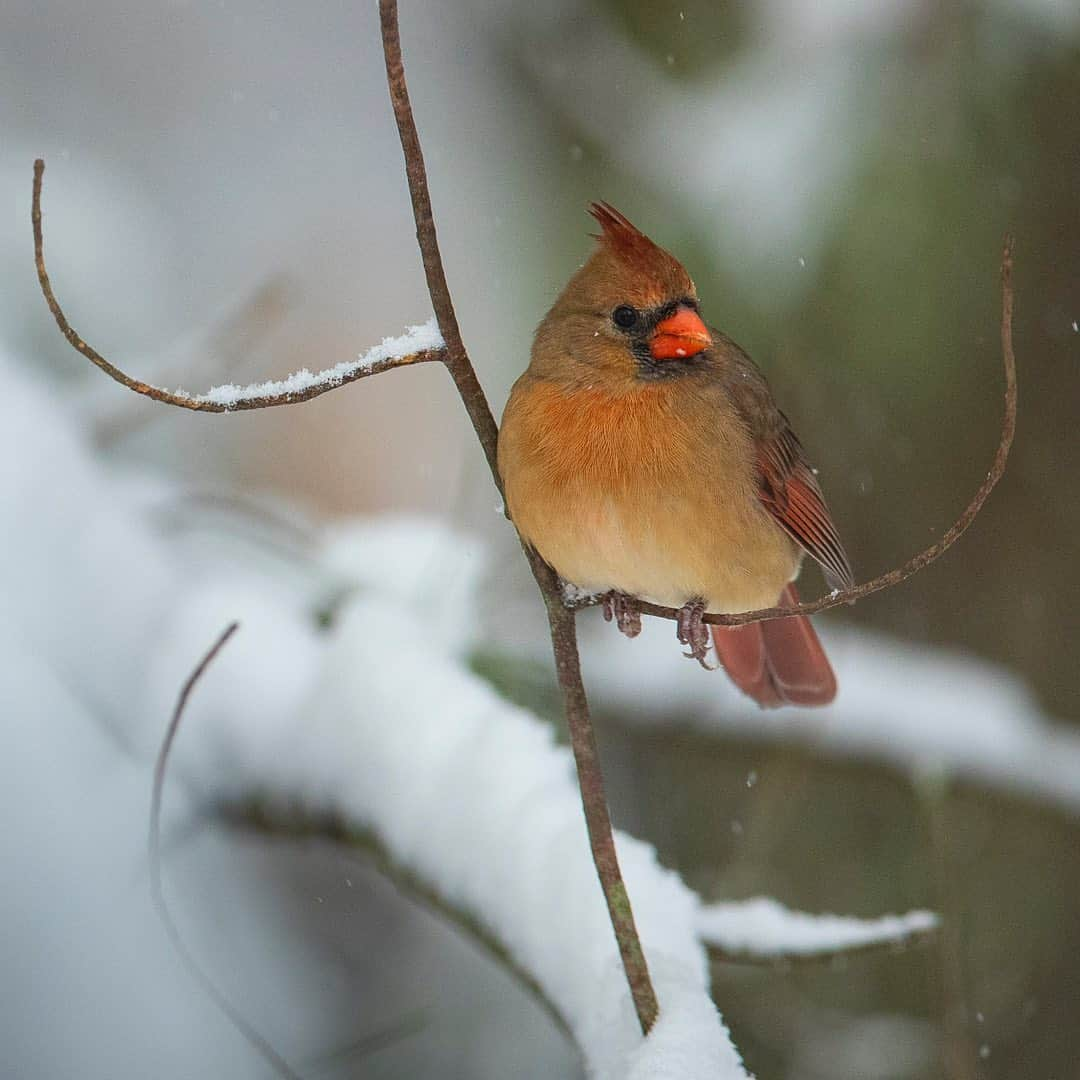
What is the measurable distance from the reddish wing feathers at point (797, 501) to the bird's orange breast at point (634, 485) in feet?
0.32

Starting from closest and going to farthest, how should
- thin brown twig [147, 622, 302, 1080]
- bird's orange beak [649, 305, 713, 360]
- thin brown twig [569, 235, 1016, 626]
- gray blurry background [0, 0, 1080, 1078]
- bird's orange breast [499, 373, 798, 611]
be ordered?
thin brown twig [569, 235, 1016, 626]
thin brown twig [147, 622, 302, 1080]
bird's orange breast [499, 373, 798, 611]
bird's orange beak [649, 305, 713, 360]
gray blurry background [0, 0, 1080, 1078]

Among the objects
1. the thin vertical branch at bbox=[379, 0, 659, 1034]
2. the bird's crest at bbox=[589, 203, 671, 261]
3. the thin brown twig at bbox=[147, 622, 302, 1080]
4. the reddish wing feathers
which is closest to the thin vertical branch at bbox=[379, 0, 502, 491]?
the thin vertical branch at bbox=[379, 0, 659, 1034]

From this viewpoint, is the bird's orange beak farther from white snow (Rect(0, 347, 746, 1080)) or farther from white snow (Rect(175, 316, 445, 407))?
white snow (Rect(175, 316, 445, 407))

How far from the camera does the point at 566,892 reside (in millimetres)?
2033

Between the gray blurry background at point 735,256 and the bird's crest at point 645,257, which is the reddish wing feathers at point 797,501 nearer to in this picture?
the bird's crest at point 645,257

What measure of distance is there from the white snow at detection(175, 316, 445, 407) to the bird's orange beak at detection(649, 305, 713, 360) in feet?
2.99

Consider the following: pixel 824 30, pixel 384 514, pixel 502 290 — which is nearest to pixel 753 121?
pixel 824 30

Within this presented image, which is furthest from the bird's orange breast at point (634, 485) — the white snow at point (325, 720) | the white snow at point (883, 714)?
the white snow at point (883, 714)

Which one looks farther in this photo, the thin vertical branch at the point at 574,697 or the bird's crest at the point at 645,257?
the bird's crest at the point at 645,257

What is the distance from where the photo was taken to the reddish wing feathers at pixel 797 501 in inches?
102

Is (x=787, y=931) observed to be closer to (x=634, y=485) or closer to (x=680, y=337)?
(x=634, y=485)

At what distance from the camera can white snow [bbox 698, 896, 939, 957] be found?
2.03m

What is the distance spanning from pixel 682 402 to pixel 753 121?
2.40 meters

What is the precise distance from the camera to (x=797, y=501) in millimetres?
2648
